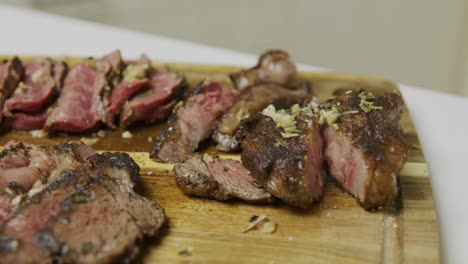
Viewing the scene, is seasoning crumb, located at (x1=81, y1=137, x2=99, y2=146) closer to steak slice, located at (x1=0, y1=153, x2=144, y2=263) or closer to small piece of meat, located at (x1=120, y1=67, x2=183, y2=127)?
small piece of meat, located at (x1=120, y1=67, x2=183, y2=127)

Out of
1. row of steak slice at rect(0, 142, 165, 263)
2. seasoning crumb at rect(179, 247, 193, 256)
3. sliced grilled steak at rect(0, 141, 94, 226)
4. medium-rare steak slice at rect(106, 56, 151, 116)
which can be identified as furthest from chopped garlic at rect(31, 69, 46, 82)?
seasoning crumb at rect(179, 247, 193, 256)

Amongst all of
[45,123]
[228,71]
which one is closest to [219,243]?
[45,123]

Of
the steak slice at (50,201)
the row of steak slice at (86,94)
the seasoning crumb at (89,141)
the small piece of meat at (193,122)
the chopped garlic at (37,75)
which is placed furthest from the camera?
the chopped garlic at (37,75)

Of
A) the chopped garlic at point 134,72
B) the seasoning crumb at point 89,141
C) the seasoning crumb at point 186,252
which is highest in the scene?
the chopped garlic at point 134,72

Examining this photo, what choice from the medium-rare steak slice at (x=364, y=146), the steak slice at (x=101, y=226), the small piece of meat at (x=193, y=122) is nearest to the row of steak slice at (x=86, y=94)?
the small piece of meat at (x=193, y=122)

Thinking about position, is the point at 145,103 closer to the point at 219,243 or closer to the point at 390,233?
the point at 219,243

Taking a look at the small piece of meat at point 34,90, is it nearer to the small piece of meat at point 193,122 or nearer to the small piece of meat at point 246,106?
the small piece of meat at point 193,122

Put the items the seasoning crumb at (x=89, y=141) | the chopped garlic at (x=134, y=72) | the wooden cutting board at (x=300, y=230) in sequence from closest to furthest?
the wooden cutting board at (x=300, y=230) → the seasoning crumb at (x=89, y=141) → the chopped garlic at (x=134, y=72)
